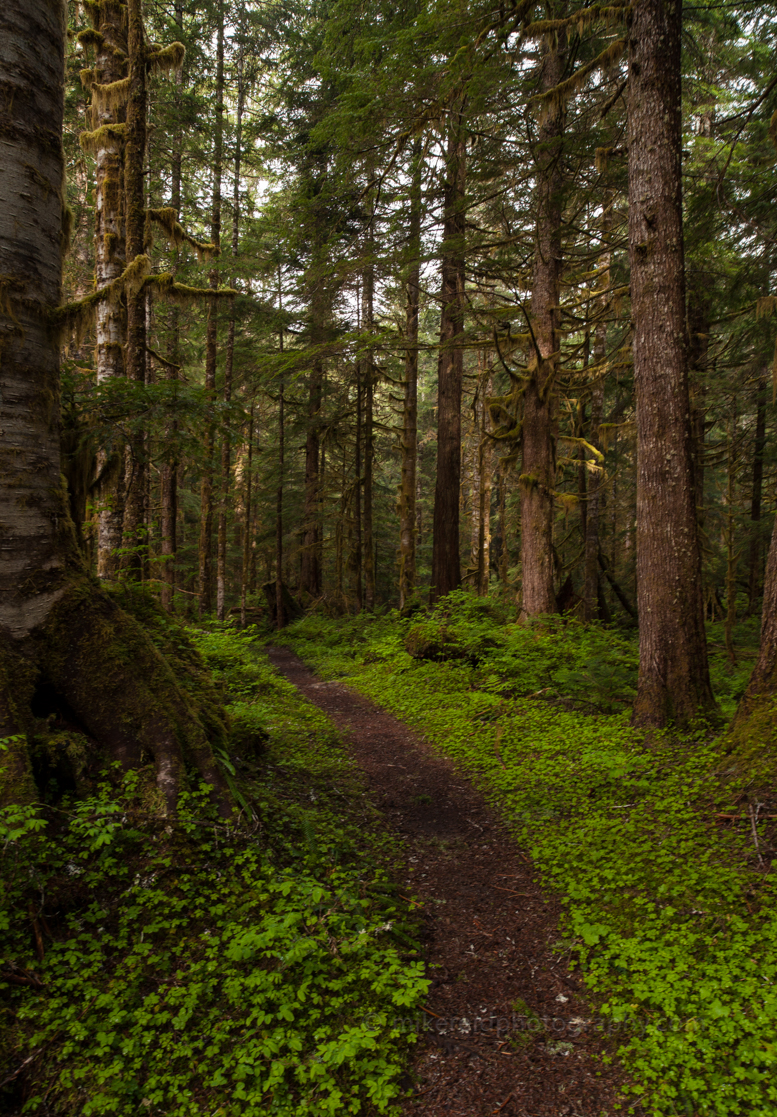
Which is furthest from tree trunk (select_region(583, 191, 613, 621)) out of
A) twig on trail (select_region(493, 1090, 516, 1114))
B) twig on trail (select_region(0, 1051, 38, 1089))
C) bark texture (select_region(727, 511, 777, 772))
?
twig on trail (select_region(0, 1051, 38, 1089))

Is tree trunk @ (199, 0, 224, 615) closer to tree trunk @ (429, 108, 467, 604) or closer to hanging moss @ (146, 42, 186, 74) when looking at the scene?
tree trunk @ (429, 108, 467, 604)

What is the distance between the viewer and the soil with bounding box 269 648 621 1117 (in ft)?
8.56

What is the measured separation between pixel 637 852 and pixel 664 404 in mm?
4564

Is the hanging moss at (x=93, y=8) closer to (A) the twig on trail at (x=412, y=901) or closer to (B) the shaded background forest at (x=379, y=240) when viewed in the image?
(B) the shaded background forest at (x=379, y=240)

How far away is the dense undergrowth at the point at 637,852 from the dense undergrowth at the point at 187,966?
47.0 inches

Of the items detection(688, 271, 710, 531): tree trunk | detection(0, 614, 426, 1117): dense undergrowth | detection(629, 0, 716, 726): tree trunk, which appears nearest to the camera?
detection(0, 614, 426, 1117): dense undergrowth

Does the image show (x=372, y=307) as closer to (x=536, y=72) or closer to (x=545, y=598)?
(x=536, y=72)

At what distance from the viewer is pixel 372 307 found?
19250 mm

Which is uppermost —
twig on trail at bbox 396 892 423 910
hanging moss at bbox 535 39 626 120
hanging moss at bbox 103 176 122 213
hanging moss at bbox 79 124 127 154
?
hanging moss at bbox 79 124 127 154

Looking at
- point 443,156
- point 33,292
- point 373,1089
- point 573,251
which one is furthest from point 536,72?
point 373,1089

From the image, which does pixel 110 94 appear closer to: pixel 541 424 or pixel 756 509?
pixel 541 424

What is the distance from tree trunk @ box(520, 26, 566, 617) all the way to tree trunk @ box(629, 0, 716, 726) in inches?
140

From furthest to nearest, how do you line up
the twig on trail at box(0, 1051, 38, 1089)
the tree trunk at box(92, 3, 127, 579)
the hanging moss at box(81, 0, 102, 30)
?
the hanging moss at box(81, 0, 102, 30)
the tree trunk at box(92, 3, 127, 579)
the twig on trail at box(0, 1051, 38, 1089)

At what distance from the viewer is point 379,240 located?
1193 centimetres
